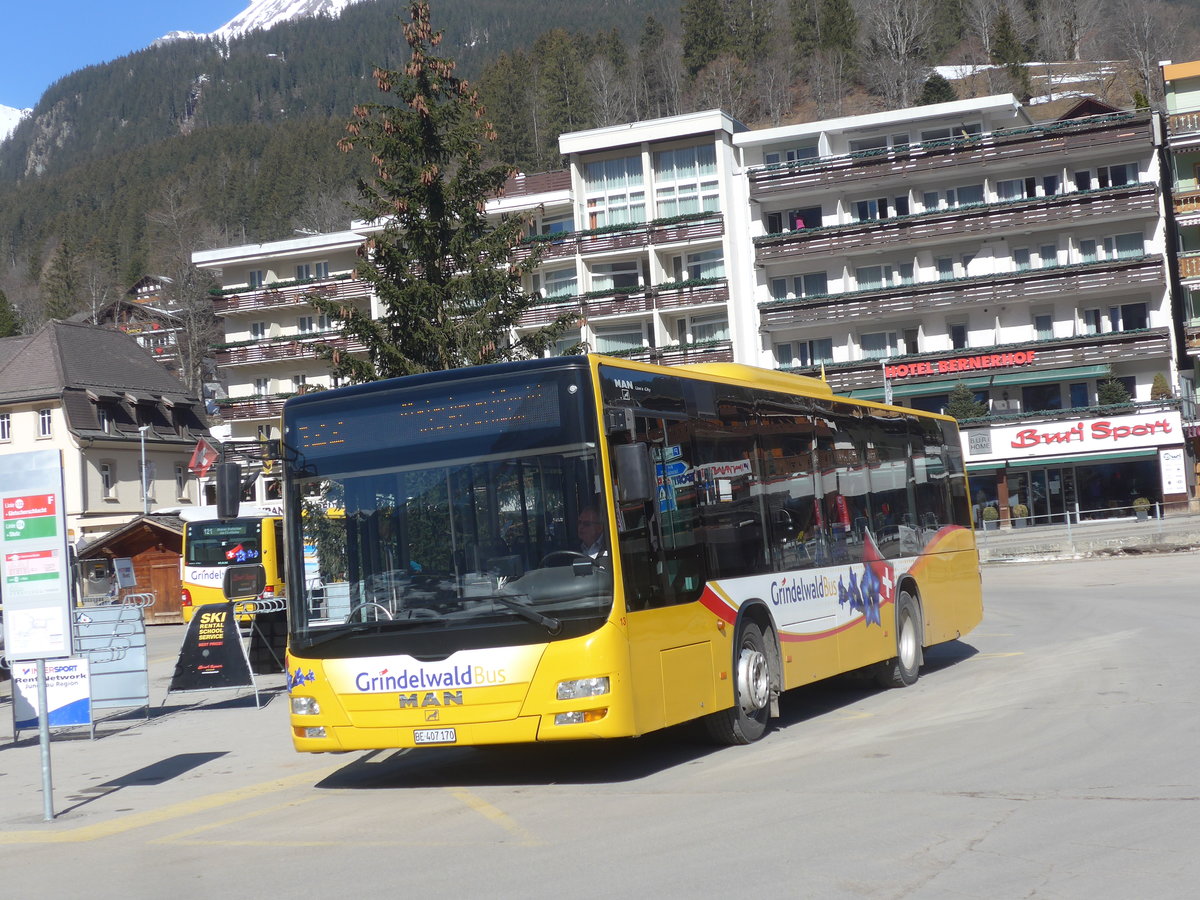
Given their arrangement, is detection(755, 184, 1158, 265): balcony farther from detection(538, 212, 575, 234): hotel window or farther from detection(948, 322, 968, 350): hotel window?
detection(538, 212, 575, 234): hotel window

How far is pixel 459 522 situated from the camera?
9734mm

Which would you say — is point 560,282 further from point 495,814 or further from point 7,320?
point 495,814

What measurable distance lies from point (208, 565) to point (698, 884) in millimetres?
38652

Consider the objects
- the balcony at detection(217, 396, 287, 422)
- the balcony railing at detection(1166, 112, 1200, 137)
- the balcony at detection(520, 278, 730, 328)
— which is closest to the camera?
the balcony railing at detection(1166, 112, 1200, 137)

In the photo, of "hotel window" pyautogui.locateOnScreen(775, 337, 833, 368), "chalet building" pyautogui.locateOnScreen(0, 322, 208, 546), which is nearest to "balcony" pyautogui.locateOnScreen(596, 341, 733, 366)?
"hotel window" pyautogui.locateOnScreen(775, 337, 833, 368)

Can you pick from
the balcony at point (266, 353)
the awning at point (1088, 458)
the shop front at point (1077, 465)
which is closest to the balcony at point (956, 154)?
the shop front at point (1077, 465)

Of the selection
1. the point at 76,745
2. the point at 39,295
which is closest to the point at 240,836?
the point at 76,745

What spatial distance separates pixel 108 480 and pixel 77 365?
6.32 m

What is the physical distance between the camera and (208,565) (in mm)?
43094

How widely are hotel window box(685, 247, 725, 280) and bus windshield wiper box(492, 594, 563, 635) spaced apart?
5555cm

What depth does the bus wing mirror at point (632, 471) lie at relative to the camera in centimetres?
953

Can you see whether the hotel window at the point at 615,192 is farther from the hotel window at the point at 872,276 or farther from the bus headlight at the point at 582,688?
the bus headlight at the point at 582,688

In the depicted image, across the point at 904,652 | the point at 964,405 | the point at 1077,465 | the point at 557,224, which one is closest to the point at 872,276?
the point at 964,405

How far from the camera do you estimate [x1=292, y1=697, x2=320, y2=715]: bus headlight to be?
1017 cm
